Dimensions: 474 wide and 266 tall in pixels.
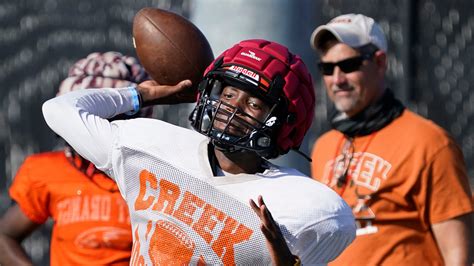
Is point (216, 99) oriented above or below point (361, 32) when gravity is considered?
above

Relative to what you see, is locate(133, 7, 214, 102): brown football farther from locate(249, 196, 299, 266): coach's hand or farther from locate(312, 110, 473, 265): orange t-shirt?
locate(312, 110, 473, 265): orange t-shirt

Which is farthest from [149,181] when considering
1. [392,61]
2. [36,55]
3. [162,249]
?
[36,55]

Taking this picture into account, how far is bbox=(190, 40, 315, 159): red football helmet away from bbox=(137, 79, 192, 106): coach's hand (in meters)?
0.23

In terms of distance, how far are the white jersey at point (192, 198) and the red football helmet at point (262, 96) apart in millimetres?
97

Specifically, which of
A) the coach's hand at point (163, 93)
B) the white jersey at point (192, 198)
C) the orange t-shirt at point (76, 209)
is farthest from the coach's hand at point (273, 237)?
the orange t-shirt at point (76, 209)

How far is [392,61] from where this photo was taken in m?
7.58

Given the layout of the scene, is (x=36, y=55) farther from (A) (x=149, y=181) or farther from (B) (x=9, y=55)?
(A) (x=149, y=181)

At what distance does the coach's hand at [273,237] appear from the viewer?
9.53ft

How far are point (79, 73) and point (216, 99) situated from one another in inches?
59.3

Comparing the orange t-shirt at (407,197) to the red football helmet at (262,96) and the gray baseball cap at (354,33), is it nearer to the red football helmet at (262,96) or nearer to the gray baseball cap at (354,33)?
the gray baseball cap at (354,33)

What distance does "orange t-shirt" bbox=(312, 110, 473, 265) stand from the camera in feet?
14.8

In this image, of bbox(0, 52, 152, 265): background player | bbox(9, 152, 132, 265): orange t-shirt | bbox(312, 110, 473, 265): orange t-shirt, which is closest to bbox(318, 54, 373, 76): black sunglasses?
bbox(312, 110, 473, 265): orange t-shirt

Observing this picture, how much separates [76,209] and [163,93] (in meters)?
1.09

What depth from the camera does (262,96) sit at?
324 centimetres
